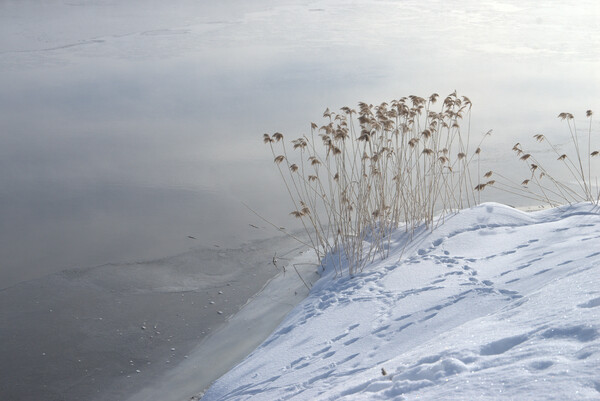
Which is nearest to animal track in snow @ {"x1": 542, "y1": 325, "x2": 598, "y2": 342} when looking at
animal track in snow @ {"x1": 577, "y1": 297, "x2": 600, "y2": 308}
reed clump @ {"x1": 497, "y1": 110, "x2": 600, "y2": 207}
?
animal track in snow @ {"x1": 577, "y1": 297, "x2": 600, "y2": 308}

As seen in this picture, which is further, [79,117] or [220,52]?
[220,52]

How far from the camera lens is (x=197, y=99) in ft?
30.1

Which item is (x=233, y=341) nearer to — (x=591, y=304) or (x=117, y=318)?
(x=117, y=318)

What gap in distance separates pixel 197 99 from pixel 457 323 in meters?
6.90

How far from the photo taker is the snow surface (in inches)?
81.2

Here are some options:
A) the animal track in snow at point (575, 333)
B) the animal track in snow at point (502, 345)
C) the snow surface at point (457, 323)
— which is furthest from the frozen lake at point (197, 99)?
the animal track in snow at point (575, 333)

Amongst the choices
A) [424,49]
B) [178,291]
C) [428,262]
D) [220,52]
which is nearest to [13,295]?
[178,291]

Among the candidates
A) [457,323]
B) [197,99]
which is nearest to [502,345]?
[457,323]

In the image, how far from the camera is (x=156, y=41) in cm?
1270

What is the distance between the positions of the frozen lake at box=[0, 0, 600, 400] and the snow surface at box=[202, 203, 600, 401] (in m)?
1.16

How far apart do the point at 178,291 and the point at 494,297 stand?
2329 mm

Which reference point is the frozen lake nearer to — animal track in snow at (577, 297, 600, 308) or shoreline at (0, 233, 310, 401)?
shoreline at (0, 233, 310, 401)

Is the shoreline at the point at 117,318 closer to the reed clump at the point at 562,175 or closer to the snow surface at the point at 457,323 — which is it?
the snow surface at the point at 457,323

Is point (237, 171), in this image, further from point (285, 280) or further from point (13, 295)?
point (13, 295)
